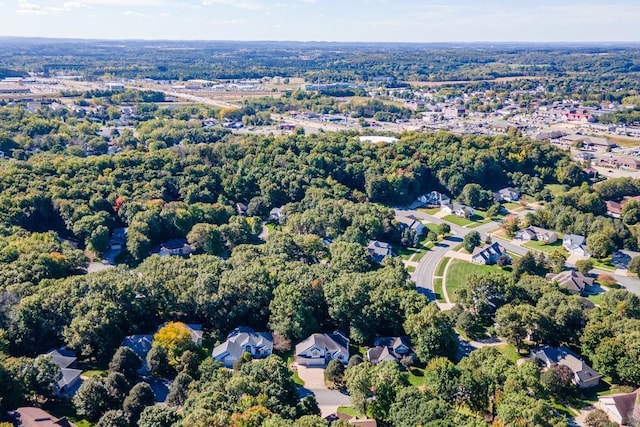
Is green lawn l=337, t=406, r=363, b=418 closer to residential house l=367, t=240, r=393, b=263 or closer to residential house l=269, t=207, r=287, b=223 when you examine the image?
residential house l=367, t=240, r=393, b=263

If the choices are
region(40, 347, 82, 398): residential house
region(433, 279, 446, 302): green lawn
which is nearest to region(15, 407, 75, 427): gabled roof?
region(40, 347, 82, 398): residential house

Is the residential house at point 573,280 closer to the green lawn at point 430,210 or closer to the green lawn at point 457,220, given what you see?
the green lawn at point 457,220

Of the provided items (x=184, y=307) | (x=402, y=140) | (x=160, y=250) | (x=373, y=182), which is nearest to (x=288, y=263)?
(x=184, y=307)

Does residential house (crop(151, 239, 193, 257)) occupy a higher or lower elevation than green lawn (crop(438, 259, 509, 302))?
higher

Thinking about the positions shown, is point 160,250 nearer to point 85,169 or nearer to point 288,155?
point 85,169

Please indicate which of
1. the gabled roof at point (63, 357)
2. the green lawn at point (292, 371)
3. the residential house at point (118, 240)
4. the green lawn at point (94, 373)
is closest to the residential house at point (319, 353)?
the green lawn at point (292, 371)

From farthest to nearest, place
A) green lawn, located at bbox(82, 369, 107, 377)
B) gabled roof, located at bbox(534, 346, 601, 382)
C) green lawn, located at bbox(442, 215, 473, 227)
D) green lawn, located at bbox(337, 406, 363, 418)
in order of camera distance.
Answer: green lawn, located at bbox(442, 215, 473, 227), green lawn, located at bbox(82, 369, 107, 377), gabled roof, located at bbox(534, 346, 601, 382), green lawn, located at bbox(337, 406, 363, 418)

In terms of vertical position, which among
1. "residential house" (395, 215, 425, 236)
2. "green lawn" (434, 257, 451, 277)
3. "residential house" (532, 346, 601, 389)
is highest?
"residential house" (395, 215, 425, 236)
